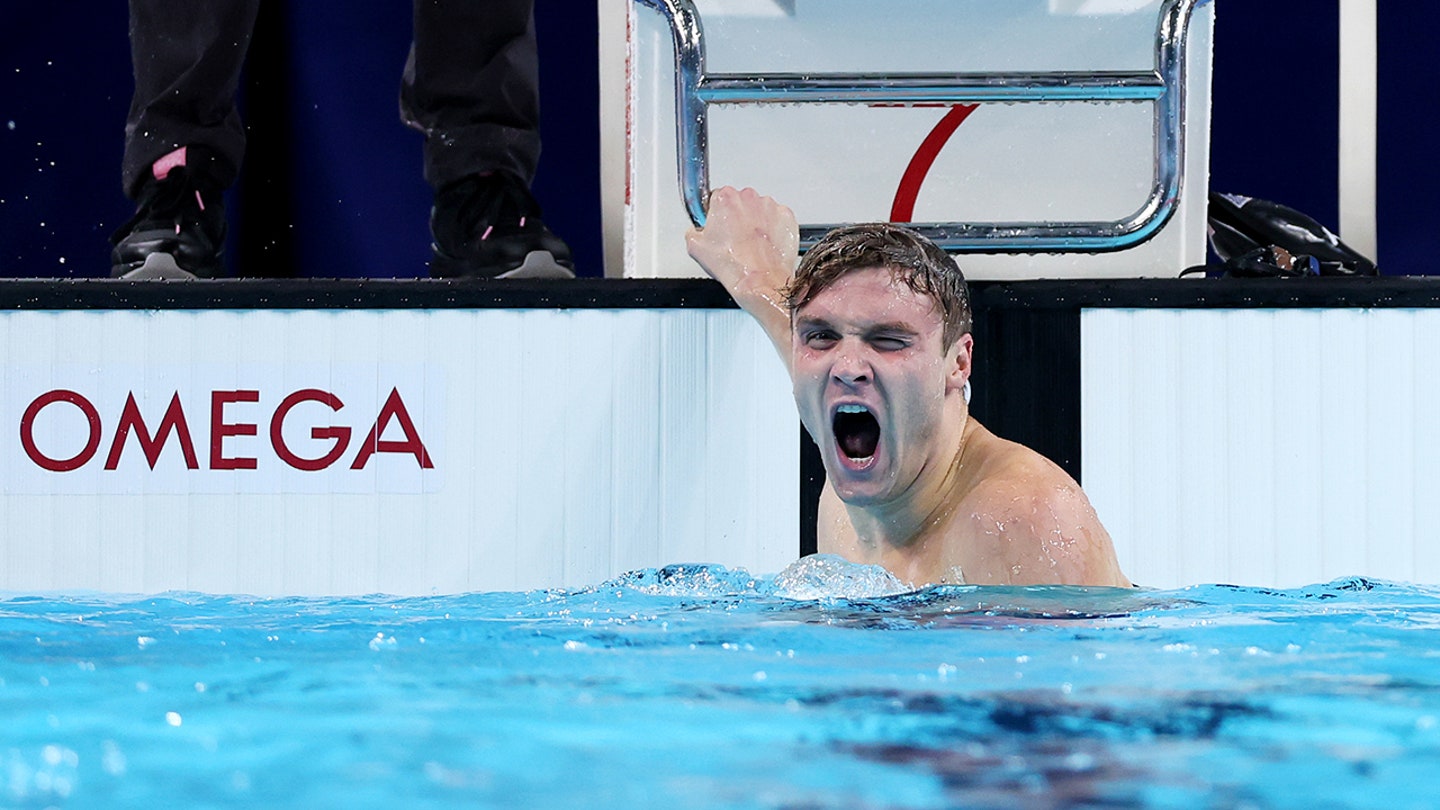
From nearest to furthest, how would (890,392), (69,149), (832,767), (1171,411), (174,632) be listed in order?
(832,767)
(174,632)
(890,392)
(1171,411)
(69,149)

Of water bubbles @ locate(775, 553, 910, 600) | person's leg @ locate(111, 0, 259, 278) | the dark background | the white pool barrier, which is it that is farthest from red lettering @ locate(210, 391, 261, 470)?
the dark background

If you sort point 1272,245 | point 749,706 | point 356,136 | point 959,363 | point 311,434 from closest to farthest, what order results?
point 749,706
point 959,363
point 311,434
point 1272,245
point 356,136

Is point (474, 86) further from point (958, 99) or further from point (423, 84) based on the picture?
point (958, 99)

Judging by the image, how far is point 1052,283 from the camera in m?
2.79

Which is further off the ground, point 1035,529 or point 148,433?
point 148,433

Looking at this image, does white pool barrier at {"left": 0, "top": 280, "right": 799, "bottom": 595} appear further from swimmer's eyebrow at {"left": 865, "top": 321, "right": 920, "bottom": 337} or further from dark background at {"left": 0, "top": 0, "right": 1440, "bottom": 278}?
dark background at {"left": 0, "top": 0, "right": 1440, "bottom": 278}

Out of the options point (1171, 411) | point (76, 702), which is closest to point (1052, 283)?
point (1171, 411)

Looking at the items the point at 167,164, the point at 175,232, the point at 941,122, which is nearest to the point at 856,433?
the point at 941,122

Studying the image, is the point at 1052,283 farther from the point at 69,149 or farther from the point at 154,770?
the point at 69,149

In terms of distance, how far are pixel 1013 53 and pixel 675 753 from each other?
1897 millimetres

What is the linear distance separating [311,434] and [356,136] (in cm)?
221

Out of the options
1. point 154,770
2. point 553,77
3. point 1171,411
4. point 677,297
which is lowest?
point 154,770

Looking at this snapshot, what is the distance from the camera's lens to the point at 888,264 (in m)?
2.40

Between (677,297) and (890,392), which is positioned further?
(677,297)
